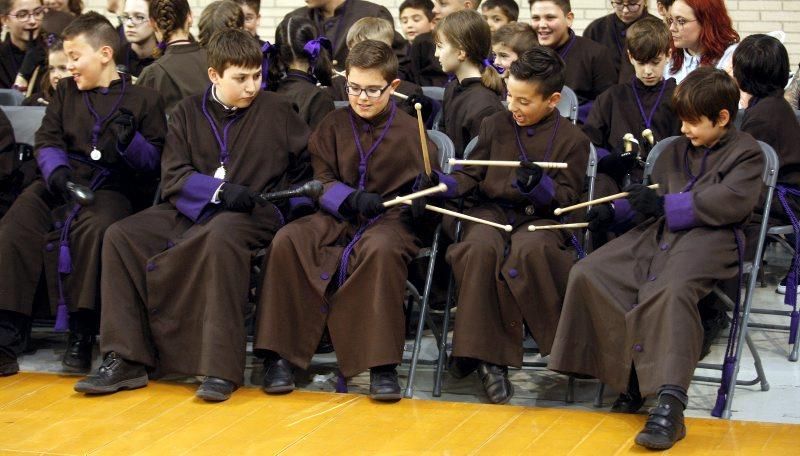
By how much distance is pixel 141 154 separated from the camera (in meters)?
5.42

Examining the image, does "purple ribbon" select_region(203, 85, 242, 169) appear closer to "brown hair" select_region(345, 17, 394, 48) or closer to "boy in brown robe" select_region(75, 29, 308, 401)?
"boy in brown robe" select_region(75, 29, 308, 401)

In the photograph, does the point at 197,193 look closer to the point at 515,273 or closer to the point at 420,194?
the point at 420,194

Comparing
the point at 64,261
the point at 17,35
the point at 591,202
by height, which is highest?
the point at 17,35

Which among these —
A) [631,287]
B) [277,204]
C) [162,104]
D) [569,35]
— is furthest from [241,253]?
[569,35]

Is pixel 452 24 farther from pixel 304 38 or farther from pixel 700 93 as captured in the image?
pixel 700 93

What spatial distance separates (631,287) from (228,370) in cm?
157

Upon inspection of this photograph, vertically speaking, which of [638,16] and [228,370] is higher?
[638,16]

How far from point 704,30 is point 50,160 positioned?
315 centimetres

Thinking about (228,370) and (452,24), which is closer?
(228,370)

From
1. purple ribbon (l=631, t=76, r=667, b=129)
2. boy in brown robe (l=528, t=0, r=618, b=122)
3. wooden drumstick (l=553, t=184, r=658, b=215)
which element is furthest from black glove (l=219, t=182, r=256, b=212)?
boy in brown robe (l=528, t=0, r=618, b=122)

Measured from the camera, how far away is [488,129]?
527 centimetres

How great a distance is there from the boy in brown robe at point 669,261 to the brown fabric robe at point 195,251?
130 cm

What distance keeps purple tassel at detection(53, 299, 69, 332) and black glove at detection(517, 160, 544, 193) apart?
1.97m

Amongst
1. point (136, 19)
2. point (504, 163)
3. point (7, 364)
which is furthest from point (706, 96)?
point (136, 19)
